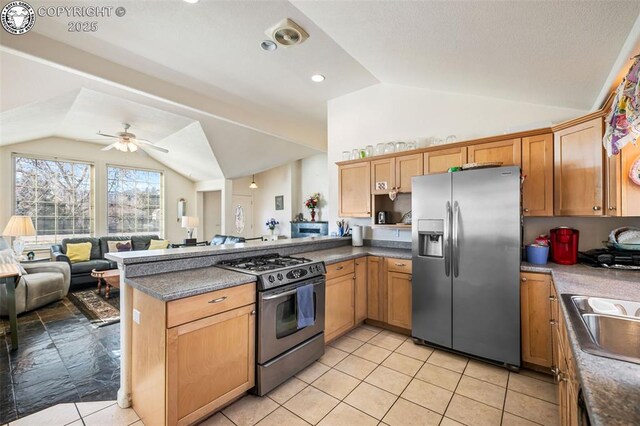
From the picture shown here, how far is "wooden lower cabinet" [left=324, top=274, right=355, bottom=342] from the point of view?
8.90ft

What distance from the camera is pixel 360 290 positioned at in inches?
124

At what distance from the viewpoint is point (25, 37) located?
2541 millimetres

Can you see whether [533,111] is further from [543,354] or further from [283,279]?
[283,279]

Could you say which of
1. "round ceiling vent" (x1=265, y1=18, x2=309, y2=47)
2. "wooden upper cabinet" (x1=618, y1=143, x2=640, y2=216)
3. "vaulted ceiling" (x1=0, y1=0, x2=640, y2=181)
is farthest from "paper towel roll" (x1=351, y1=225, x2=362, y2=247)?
"wooden upper cabinet" (x1=618, y1=143, x2=640, y2=216)

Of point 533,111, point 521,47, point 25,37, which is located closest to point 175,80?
point 25,37

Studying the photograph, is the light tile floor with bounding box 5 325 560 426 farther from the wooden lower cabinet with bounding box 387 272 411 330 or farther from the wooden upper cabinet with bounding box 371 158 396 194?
the wooden upper cabinet with bounding box 371 158 396 194

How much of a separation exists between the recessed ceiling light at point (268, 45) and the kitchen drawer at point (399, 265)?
2545mm

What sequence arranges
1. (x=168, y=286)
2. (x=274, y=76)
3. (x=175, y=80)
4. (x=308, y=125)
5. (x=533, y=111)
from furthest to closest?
1. (x=308, y=125)
2. (x=175, y=80)
3. (x=274, y=76)
4. (x=533, y=111)
5. (x=168, y=286)

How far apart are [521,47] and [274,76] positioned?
257 cm

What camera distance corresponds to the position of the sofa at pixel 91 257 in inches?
196

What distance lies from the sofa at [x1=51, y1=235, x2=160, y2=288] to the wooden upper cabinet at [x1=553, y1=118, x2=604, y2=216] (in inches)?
278

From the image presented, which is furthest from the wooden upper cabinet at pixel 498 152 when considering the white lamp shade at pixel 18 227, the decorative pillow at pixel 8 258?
the white lamp shade at pixel 18 227

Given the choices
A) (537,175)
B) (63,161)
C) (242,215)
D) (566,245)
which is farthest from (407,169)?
(63,161)

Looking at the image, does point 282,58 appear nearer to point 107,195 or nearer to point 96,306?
point 96,306
